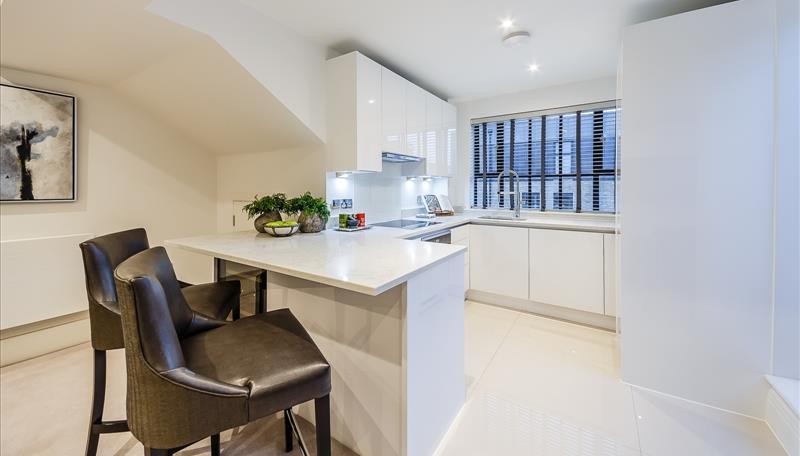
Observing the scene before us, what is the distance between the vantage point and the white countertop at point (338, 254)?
1.20 meters

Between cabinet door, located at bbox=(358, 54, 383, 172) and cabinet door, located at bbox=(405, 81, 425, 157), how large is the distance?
1.39 ft

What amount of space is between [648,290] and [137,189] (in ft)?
12.4

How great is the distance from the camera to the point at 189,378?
2.69 ft

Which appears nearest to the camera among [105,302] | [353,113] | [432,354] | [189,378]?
[189,378]

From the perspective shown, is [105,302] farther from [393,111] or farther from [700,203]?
[700,203]

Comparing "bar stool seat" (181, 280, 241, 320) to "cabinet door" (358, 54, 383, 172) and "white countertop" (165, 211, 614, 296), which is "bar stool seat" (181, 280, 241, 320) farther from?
"cabinet door" (358, 54, 383, 172)

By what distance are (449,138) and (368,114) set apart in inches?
60.7

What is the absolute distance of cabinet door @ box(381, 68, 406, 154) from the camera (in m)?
2.64

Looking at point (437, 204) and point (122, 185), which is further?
point (437, 204)

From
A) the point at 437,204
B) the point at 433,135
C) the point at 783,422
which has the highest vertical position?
the point at 433,135

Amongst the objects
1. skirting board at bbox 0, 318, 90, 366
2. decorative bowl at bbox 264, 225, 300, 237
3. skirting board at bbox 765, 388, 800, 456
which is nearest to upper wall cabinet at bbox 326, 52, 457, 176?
decorative bowl at bbox 264, 225, 300, 237

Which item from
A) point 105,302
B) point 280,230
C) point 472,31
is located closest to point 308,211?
point 280,230

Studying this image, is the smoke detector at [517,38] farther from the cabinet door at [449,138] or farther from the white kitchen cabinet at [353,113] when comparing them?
the cabinet door at [449,138]

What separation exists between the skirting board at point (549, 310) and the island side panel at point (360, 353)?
223 centimetres
